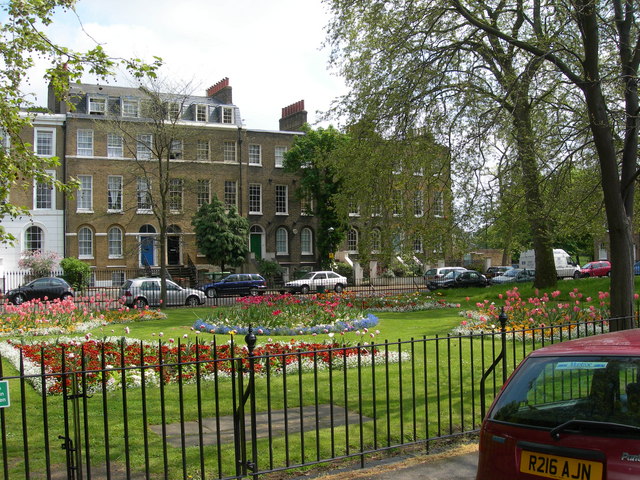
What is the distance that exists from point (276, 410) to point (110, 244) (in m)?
38.6

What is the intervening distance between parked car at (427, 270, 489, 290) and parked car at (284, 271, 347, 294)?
6.39 metres

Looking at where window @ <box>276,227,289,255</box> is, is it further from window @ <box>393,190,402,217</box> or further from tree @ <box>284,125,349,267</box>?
window @ <box>393,190,402,217</box>

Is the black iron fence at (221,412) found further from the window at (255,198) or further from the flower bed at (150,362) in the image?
the window at (255,198)

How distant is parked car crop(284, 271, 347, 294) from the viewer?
1625 inches

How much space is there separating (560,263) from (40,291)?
39256 mm

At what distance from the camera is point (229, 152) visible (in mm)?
48594

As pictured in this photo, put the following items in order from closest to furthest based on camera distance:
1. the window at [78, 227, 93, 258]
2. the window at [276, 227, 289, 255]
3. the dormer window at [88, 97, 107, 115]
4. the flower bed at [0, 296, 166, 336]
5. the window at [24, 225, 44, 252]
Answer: the flower bed at [0, 296, 166, 336] → the window at [24, 225, 44, 252] → the window at [78, 227, 93, 258] → the dormer window at [88, 97, 107, 115] → the window at [276, 227, 289, 255]

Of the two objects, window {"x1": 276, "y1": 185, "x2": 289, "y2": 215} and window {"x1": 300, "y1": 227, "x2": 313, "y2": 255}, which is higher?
window {"x1": 276, "y1": 185, "x2": 289, "y2": 215}

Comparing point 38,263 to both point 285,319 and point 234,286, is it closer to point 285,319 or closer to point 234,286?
point 234,286

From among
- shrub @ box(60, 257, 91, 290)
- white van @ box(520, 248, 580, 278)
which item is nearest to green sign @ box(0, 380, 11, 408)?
shrub @ box(60, 257, 91, 290)

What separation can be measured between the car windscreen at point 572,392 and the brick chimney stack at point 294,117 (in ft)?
163

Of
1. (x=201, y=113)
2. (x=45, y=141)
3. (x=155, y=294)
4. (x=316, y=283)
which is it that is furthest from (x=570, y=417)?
(x=201, y=113)

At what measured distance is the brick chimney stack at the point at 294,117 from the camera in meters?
53.1

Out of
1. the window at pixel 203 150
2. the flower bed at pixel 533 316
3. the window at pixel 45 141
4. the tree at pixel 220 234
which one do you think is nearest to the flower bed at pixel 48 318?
the flower bed at pixel 533 316
